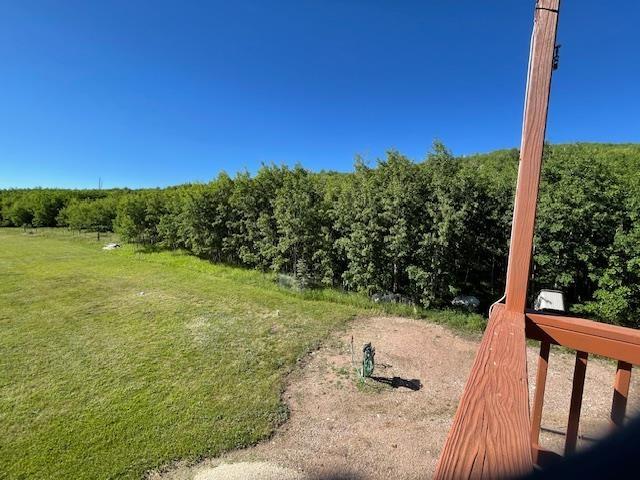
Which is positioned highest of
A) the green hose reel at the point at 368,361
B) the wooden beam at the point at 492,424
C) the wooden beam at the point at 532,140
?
the wooden beam at the point at 532,140

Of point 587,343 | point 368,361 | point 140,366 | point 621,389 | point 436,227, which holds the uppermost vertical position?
point 436,227

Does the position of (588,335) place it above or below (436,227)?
below

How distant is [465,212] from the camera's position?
670cm

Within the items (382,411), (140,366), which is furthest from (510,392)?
(140,366)

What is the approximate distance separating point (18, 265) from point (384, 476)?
1475 cm

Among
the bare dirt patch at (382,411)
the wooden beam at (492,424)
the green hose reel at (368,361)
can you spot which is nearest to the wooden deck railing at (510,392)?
the wooden beam at (492,424)

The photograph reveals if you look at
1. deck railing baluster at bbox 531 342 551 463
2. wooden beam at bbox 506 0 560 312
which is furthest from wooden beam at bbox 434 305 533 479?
deck railing baluster at bbox 531 342 551 463

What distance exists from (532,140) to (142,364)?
17.6ft

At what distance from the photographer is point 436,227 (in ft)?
22.9

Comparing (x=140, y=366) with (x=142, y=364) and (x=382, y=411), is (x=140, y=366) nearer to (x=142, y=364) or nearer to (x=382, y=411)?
(x=142, y=364)

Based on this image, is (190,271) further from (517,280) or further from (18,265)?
(517,280)

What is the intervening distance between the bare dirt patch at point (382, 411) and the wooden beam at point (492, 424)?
2053 mm

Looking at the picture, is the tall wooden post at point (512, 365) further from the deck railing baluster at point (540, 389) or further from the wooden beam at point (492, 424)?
the deck railing baluster at point (540, 389)

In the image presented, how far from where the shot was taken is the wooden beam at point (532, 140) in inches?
52.2
